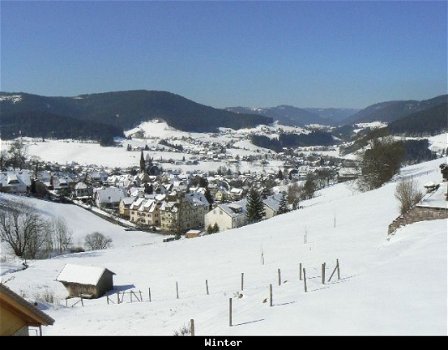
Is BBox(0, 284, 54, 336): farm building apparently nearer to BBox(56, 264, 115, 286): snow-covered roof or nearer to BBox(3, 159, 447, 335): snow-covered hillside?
BBox(3, 159, 447, 335): snow-covered hillside

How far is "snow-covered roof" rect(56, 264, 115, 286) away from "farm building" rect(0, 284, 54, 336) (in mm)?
19895

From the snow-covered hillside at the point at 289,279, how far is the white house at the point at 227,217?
2289 cm

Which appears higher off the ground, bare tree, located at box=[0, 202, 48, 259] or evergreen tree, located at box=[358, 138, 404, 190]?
evergreen tree, located at box=[358, 138, 404, 190]

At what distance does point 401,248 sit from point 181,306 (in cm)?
1110

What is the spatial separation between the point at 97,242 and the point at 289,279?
144 ft

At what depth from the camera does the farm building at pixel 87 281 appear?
2884cm

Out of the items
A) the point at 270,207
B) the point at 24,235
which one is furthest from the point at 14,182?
the point at 270,207

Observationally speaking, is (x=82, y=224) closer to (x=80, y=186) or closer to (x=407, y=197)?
(x=80, y=186)

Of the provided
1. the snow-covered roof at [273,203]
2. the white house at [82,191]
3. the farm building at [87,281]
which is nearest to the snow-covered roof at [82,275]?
the farm building at [87,281]

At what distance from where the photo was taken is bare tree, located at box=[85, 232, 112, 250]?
Answer: 193ft

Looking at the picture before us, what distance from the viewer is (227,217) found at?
230ft

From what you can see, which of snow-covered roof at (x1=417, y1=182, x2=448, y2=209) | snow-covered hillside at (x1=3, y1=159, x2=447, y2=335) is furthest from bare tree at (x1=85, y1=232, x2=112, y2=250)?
snow-covered roof at (x1=417, y1=182, x2=448, y2=209)

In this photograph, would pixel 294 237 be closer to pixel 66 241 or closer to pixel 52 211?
pixel 66 241
